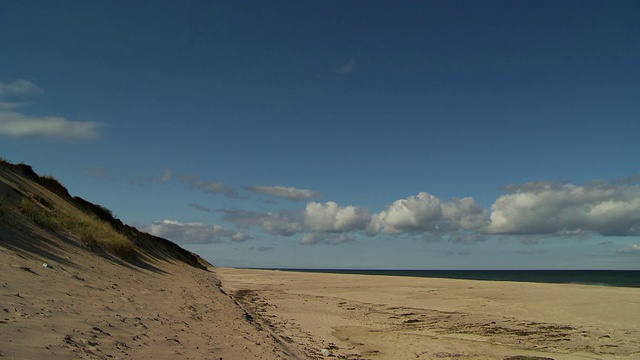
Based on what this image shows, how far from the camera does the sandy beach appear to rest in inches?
495

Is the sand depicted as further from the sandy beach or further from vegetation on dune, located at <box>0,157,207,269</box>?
vegetation on dune, located at <box>0,157,207,269</box>

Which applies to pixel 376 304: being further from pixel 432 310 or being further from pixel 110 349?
pixel 110 349

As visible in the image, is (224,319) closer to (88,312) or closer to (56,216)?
(88,312)

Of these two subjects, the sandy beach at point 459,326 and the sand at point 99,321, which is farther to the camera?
the sandy beach at point 459,326

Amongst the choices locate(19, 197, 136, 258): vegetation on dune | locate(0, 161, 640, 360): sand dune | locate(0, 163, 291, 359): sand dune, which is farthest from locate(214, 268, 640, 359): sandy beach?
locate(19, 197, 136, 258): vegetation on dune

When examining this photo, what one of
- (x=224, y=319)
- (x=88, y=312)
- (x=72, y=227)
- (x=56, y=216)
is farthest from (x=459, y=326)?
(x=56, y=216)

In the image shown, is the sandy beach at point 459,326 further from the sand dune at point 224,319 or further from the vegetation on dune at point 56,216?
the vegetation on dune at point 56,216

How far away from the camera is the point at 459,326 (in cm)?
1648

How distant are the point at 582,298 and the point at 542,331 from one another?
36.9 feet

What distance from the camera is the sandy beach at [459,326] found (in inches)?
495

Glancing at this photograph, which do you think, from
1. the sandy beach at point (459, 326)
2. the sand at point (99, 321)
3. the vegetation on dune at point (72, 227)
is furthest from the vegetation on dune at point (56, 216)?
the sandy beach at point (459, 326)

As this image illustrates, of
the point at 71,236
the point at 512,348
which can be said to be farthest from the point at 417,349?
the point at 71,236

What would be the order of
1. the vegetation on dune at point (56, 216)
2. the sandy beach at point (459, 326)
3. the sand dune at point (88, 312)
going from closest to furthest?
1. the sand dune at point (88, 312)
2. the sandy beach at point (459, 326)
3. the vegetation on dune at point (56, 216)

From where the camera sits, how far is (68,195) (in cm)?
3519
